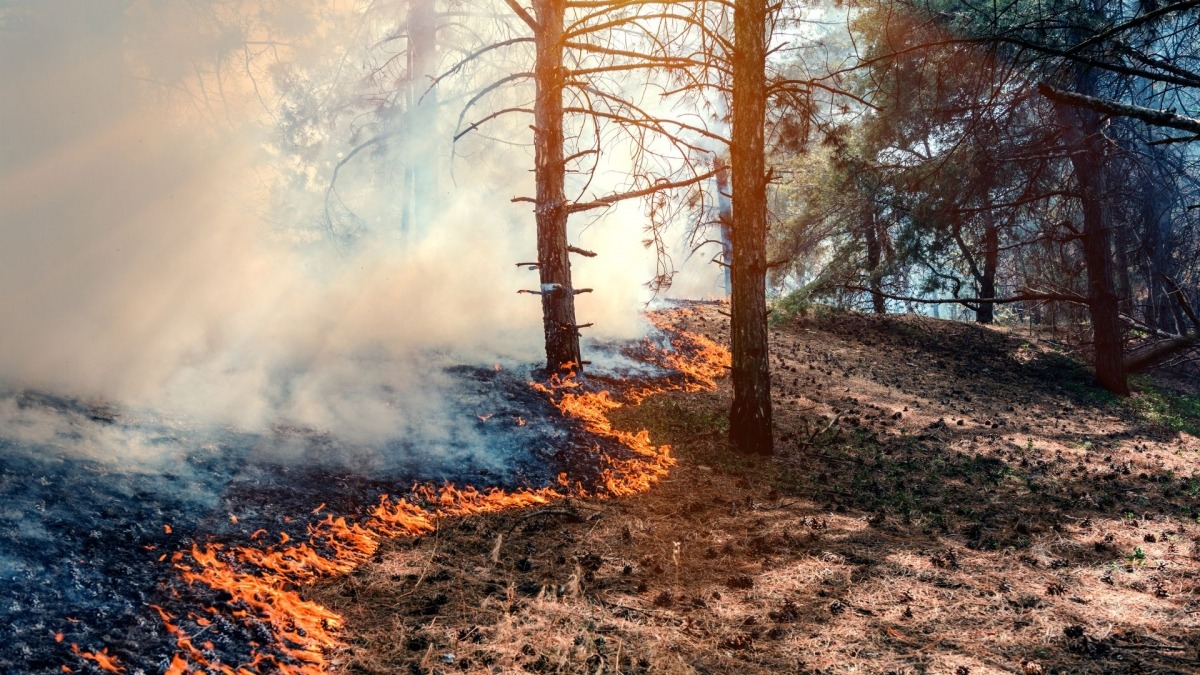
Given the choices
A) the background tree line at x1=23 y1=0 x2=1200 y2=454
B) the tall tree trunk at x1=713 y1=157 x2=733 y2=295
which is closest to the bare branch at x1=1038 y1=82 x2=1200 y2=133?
the background tree line at x1=23 y1=0 x2=1200 y2=454

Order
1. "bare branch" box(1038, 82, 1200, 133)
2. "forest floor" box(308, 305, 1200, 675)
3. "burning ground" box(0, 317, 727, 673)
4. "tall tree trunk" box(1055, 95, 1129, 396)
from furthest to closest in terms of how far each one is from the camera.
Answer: "tall tree trunk" box(1055, 95, 1129, 396) < "bare branch" box(1038, 82, 1200, 133) < "forest floor" box(308, 305, 1200, 675) < "burning ground" box(0, 317, 727, 673)

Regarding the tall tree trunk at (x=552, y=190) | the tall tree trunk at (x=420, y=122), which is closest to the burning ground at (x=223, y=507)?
the tall tree trunk at (x=552, y=190)

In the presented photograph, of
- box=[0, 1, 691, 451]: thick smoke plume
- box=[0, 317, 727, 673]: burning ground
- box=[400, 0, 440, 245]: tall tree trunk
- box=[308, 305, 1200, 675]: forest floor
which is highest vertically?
box=[400, 0, 440, 245]: tall tree trunk

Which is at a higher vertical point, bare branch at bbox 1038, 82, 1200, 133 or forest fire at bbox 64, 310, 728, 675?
bare branch at bbox 1038, 82, 1200, 133

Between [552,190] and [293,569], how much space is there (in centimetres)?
640

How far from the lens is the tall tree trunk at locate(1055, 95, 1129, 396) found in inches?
568

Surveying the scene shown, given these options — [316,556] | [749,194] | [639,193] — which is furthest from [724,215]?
[316,556]

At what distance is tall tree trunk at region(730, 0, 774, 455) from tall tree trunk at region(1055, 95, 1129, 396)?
29.2 feet

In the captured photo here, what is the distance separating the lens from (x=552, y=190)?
10008 millimetres

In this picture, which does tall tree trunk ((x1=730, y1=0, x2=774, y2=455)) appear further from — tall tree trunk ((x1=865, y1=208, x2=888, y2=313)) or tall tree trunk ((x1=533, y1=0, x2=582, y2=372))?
tall tree trunk ((x1=865, y1=208, x2=888, y2=313))

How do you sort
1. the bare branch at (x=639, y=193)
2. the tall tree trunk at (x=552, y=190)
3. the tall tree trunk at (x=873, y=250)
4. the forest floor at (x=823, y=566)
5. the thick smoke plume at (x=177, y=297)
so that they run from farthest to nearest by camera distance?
the tall tree trunk at (x=873, y=250), the tall tree trunk at (x=552, y=190), the bare branch at (x=639, y=193), the thick smoke plume at (x=177, y=297), the forest floor at (x=823, y=566)

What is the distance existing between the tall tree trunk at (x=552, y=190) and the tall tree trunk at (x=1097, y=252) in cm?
1031

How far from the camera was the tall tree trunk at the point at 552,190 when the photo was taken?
989 cm

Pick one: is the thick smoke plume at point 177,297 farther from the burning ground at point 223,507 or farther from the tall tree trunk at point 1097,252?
the tall tree trunk at point 1097,252
